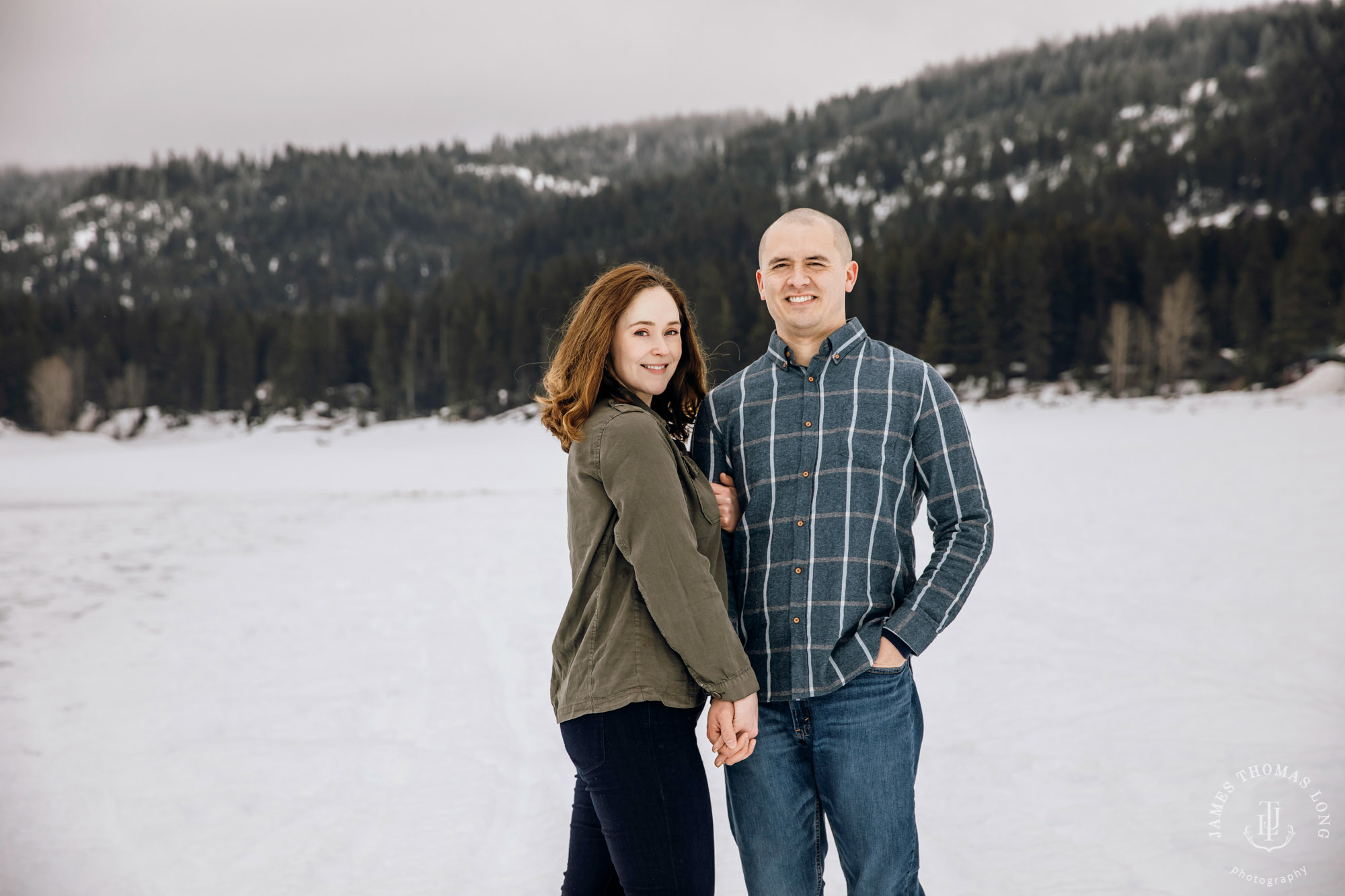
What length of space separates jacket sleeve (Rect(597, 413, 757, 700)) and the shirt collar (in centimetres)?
59

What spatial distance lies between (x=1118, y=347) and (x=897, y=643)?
38983mm

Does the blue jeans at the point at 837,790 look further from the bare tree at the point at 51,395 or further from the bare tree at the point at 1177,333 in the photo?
the bare tree at the point at 51,395

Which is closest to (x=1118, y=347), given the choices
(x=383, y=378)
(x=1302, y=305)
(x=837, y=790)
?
(x=1302, y=305)

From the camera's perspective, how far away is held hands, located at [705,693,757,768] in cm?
185

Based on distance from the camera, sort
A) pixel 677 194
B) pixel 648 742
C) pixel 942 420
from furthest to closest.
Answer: pixel 677 194 < pixel 942 420 < pixel 648 742

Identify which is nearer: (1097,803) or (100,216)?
(1097,803)

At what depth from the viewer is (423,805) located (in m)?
4.21

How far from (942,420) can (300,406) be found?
56.3 metres

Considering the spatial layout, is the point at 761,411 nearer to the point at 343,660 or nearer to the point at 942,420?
the point at 942,420

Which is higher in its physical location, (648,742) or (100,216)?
(100,216)

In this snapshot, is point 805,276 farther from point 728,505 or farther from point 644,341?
point 728,505

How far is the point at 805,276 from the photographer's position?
215cm

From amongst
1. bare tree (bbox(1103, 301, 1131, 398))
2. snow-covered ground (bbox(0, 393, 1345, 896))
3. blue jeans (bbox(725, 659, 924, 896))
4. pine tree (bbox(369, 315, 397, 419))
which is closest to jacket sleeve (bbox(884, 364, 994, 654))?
blue jeans (bbox(725, 659, 924, 896))

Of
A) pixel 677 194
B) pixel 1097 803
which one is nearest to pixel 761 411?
pixel 1097 803
